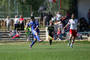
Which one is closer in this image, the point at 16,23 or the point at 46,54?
the point at 46,54

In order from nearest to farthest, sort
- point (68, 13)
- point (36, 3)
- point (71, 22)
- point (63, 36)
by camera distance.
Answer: point (71, 22) → point (63, 36) → point (68, 13) → point (36, 3)

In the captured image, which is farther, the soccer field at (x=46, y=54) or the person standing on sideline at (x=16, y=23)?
the person standing on sideline at (x=16, y=23)

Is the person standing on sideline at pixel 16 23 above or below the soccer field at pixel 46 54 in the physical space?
above

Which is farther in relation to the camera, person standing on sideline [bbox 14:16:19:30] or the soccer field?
person standing on sideline [bbox 14:16:19:30]

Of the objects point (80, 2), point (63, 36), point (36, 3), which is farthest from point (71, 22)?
point (36, 3)

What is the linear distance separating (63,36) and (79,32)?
5.01ft

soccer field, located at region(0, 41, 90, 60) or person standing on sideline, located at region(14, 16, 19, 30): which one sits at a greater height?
person standing on sideline, located at region(14, 16, 19, 30)

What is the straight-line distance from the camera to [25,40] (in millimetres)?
37812

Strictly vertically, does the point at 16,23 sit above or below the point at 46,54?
above

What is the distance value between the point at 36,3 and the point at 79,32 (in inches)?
407

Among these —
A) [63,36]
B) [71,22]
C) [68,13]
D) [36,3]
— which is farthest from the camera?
[36,3]

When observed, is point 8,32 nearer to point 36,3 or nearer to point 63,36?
point 63,36

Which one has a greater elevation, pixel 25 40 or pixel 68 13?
pixel 68 13

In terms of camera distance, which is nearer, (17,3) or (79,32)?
(79,32)
